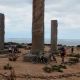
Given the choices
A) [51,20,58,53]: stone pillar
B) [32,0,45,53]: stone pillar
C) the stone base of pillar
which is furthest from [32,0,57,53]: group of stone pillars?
[51,20,58,53]: stone pillar

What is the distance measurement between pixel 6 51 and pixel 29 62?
30.4 feet

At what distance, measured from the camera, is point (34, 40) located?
78.3ft

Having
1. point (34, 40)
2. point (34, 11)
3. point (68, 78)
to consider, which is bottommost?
point (68, 78)

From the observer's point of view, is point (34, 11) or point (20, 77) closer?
point (20, 77)

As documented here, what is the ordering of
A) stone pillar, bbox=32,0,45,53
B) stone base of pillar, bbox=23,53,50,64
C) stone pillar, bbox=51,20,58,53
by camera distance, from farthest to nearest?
stone pillar, bbox=51,20,58,53 < stone pillar, bbox=32,0,45,53 < stone base of pillar, bbox=23,53,50,64

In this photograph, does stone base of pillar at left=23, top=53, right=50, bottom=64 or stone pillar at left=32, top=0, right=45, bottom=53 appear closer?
stone base of pillar at left=23, top=53, right=50, bottom=64

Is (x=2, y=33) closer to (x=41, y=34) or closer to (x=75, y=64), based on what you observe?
(x=41, y=34)

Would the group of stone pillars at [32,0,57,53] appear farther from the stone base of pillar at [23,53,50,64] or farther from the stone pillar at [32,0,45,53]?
the stone base of pillar at [23,53,50,64]

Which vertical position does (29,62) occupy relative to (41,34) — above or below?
below

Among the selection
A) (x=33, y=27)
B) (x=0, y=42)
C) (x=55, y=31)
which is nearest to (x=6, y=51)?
(x=0, y=42)

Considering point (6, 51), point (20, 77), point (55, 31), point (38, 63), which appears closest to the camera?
point (20, 77)

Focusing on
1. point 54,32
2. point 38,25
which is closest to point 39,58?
point 38,25

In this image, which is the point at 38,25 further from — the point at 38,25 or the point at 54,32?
the point at 54,32

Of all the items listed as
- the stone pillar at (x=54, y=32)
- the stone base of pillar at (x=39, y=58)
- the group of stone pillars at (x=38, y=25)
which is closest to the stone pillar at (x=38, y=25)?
the group of stone pillars at (x=38, y=25)
